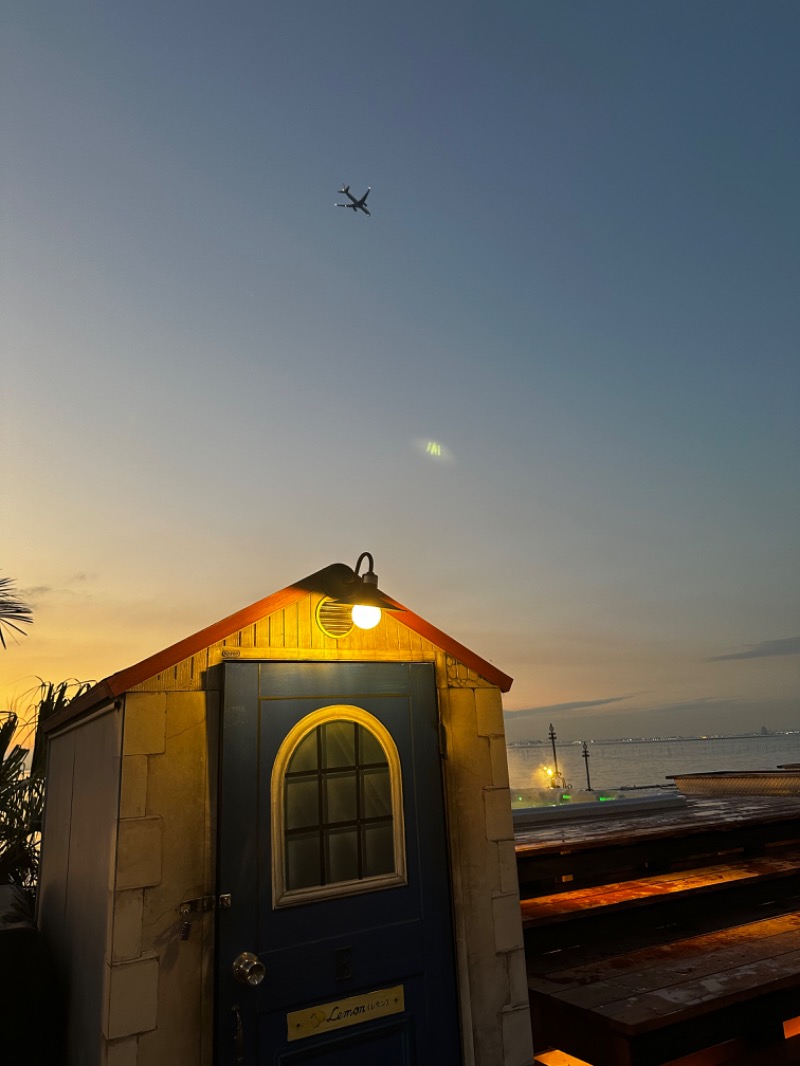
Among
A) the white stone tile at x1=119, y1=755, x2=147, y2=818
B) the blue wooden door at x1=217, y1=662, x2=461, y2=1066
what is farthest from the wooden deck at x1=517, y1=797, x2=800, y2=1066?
the white stone tile at x1=119, y1=755, x2=147, y2=818

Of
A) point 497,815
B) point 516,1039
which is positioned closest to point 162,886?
point 497,815

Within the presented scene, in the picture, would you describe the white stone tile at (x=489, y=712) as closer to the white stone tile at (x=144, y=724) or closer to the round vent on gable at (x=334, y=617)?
the round vent on gable at (x=334, y=617)

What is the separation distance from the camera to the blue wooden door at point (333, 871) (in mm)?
3729

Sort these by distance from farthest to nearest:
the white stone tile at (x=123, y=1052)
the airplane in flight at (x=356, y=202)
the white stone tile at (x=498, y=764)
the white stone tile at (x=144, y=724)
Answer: the airplane in flight at (x=356, y=202), the white stone tile at (x=498, y=764), the white stone tile at (x=144, y=724), the white stone tile at (x=123, y=1052)

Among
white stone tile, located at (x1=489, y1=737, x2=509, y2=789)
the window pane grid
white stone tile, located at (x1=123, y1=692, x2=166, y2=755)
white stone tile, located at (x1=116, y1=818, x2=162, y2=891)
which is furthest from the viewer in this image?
white stone tile, located at (x1=489, y1=737, x2=509, y2=789)

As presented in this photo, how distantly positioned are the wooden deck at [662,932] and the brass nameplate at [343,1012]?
1691 mm

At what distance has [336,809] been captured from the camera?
4.23 m

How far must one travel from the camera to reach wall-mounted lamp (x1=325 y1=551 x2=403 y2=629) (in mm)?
4484

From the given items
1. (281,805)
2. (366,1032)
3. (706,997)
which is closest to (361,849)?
(281,805)

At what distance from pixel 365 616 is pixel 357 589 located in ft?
0.65

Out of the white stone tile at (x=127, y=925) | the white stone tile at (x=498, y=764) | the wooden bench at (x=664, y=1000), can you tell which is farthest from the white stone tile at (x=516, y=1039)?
the white stone tile at (x=127, y=925)

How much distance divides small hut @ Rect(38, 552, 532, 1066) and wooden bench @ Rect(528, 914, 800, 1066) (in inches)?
23.9

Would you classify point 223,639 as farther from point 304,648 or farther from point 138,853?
point 138,853

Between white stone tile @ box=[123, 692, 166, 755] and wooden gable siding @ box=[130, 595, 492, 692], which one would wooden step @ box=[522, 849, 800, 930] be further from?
white stone tile @ box=[123, 692, 166, 755]
